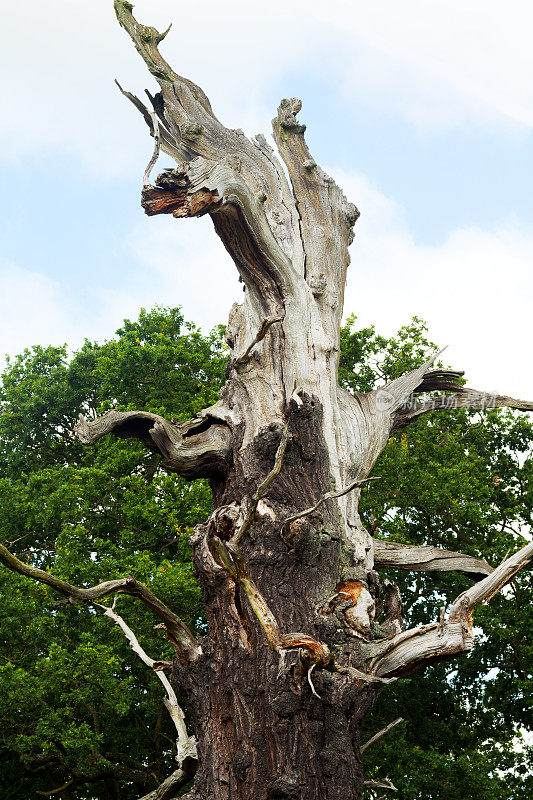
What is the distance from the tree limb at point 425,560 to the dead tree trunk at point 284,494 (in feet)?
0.04

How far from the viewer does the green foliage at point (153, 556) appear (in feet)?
37.1

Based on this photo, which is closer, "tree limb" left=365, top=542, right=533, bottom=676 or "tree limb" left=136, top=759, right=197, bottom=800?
"tree limb" left=365, top=542, right=533, bottom=676

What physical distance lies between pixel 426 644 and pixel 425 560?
139 centimetres

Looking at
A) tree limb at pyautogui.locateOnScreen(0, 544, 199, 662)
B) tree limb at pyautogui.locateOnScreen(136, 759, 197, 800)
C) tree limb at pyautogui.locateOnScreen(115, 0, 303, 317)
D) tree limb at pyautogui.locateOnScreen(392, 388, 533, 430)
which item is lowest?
tree limb at pyautogui.locateOnScreen(136, 759, 197, 800)

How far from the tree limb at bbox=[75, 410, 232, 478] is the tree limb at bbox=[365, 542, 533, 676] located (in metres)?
1.44

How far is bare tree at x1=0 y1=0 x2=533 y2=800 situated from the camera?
3336 mm

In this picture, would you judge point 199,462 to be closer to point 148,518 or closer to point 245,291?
point 245,291

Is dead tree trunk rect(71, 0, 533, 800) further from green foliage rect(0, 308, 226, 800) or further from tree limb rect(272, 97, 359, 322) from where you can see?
green foliage rect(0, 308, 226, 800)

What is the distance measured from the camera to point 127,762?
12883 millimetres

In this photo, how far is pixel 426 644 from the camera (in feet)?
11.9

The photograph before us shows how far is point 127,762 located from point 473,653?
618cm

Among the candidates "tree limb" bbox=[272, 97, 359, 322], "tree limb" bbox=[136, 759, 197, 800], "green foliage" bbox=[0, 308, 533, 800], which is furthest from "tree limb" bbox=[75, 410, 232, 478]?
"green foliage" bbox=[0, 308, 533, 800]

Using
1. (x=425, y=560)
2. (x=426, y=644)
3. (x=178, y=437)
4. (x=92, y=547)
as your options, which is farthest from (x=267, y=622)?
(x=92, y=547)

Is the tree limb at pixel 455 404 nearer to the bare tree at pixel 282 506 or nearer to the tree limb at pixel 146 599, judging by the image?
the bare tree at pixel 282 506
